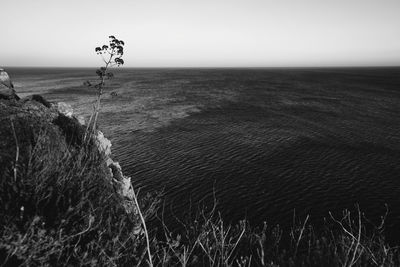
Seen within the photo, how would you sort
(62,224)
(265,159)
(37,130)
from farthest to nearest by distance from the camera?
(265,159) → (37,130) → (62,224)

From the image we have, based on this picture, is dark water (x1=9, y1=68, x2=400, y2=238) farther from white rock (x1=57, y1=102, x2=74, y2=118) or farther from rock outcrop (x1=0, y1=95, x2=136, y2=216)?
white rock (x1=57, y1=102, x2=74, y2=118)

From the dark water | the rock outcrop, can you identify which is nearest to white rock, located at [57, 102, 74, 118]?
the rock outcrop

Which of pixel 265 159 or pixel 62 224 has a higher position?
pixel 62 224

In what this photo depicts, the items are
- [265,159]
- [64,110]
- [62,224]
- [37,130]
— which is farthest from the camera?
[265,159]

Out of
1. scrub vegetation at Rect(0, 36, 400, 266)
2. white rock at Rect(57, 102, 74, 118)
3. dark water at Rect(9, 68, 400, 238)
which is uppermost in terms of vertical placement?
white rock at Rect(57, 102, 74, 118)

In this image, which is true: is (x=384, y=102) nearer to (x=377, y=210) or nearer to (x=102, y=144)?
(x=377, y=210)

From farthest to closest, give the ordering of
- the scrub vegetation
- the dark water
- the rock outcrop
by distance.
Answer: the dark water
the rock outcrop
the scrub vegetation

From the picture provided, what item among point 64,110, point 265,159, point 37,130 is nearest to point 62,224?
point 37,130

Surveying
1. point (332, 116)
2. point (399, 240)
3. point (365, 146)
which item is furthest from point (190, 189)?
point (332, 116)

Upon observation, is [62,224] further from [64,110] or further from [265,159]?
[265,159]

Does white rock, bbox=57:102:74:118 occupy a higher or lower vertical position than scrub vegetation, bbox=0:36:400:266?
higher

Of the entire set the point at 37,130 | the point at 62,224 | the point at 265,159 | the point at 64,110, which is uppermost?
the point at 64,110

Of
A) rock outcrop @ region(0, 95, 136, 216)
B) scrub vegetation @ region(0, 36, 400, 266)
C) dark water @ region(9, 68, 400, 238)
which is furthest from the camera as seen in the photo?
dark water @ region(9, 68, 400, 238)

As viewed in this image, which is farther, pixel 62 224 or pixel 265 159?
pixel 265 159
